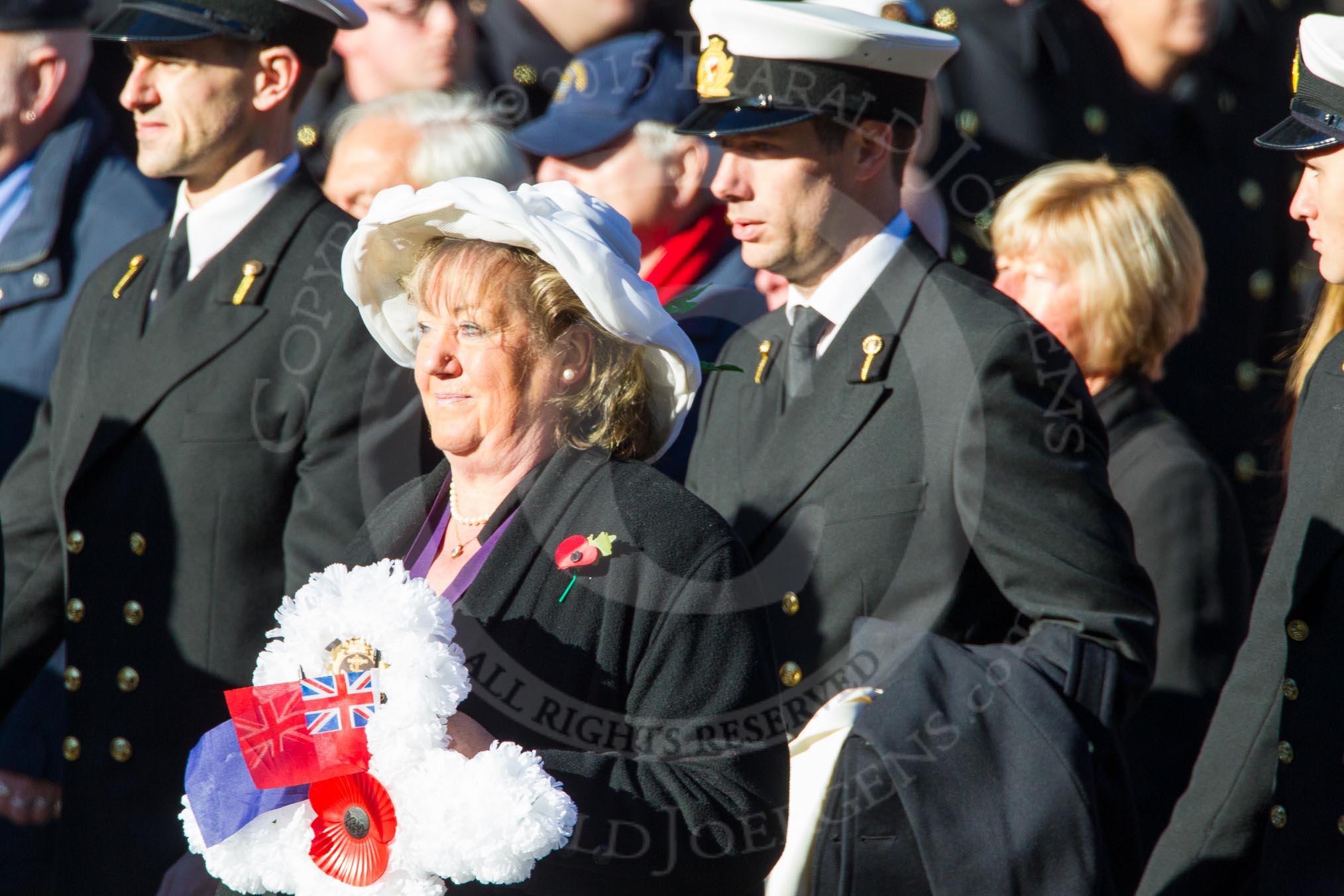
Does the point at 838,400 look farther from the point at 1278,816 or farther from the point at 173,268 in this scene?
the point at 173,268

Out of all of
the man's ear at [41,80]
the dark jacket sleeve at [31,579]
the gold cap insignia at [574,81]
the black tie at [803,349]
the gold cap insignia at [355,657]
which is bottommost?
the dark jacket sleeve at [31,579]

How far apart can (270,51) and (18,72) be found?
1.56 m

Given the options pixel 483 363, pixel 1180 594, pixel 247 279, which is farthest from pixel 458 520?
pixel 1180 594

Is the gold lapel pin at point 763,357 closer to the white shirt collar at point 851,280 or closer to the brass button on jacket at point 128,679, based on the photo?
the white shirt collar at point 851,280

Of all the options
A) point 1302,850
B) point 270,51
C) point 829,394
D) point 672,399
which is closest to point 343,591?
point 672,399

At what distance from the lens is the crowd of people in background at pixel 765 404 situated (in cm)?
264

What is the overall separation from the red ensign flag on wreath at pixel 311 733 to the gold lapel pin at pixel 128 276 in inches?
75.3

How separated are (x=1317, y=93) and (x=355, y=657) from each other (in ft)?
6.28

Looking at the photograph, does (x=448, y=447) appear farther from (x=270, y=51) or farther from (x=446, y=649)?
(x=270, y=51)

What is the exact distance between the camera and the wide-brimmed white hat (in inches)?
96.3

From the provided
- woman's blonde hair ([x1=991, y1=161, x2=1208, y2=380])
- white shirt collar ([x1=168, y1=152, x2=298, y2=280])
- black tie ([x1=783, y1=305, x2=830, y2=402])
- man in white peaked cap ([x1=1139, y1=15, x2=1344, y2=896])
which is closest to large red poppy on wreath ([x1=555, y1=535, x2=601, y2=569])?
black tie ([x1=783, y1=305, x2=830, y2=402])

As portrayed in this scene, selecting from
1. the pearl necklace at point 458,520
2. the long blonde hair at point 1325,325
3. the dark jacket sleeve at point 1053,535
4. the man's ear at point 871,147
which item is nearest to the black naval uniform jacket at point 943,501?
the dark jacket sleeve at point 1053,535

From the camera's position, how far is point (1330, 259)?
275cm

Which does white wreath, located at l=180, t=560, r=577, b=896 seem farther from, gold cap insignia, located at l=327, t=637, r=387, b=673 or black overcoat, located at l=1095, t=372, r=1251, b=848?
black overcoat, located at l=1095, t=372, r=1251, b=848
